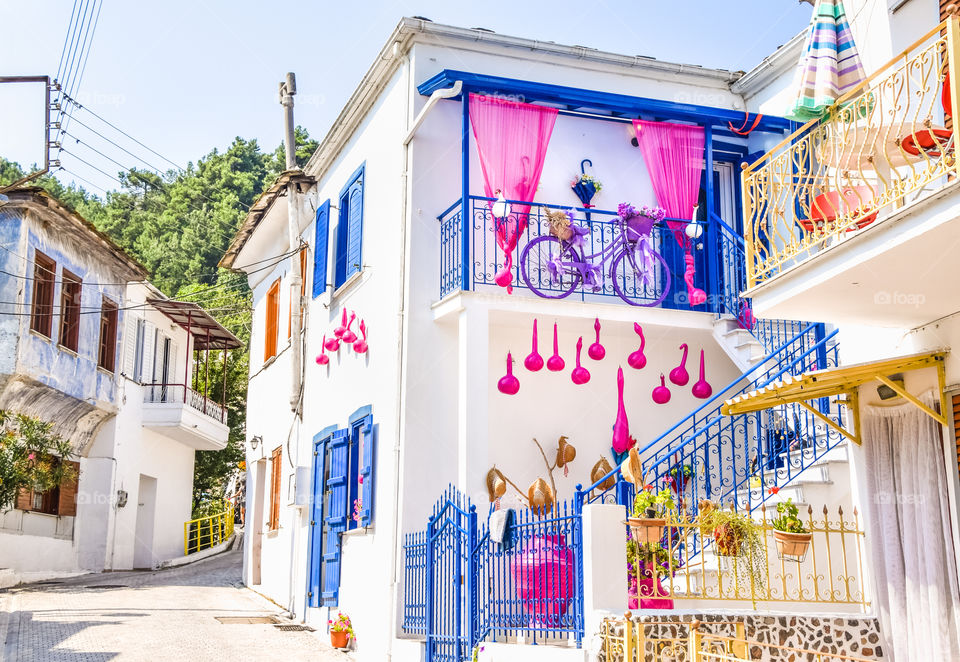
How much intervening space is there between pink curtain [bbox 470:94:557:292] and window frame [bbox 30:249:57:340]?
35.0ft

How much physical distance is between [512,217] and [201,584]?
35.6 ft

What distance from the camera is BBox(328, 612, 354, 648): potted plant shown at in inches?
463

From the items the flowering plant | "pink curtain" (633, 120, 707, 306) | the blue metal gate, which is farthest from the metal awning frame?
the flowering plant

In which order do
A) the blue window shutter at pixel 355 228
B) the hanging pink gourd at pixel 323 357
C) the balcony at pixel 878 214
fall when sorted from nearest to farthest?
the balcony at pixel 878 214, the blue window shutter at pixel 355 228, the hanging pink gourd at pixel 323 357

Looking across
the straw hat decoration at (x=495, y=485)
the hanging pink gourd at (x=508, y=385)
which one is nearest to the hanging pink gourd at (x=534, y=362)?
the hanging pink gourd at (x=508, y=385)

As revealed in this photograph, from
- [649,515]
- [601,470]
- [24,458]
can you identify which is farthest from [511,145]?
[24,458]

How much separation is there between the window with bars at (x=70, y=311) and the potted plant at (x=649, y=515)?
1479 centimetres

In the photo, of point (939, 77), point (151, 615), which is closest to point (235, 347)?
point (151, 615)

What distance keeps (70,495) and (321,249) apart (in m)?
9.84

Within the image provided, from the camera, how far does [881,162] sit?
315 inches

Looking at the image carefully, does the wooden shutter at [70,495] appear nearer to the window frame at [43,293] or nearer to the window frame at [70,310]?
the window frame at [70,310]

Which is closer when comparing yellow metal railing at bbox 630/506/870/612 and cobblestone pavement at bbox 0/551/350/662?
yellow metal railing at bbox 630/506/870/612

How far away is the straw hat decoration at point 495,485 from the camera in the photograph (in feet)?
33.0

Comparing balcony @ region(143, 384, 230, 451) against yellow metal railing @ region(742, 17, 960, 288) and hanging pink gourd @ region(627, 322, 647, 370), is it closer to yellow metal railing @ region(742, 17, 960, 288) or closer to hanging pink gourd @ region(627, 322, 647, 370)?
hanging pink gourd @ region(627, 322, 647, 370)
